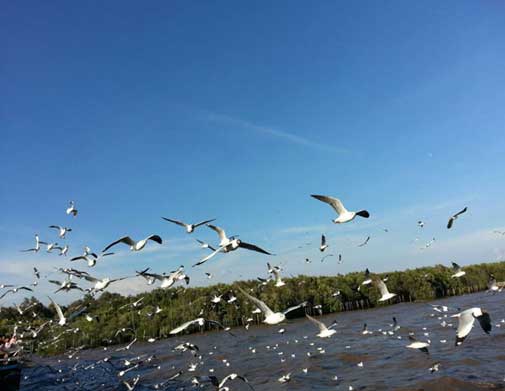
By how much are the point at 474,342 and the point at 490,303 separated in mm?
18553

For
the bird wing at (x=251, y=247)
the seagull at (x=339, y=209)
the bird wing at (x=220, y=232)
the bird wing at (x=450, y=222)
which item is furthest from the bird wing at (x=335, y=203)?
the bird wing at (x=450, y=222)

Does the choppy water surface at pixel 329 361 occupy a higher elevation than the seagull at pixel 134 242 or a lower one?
lower

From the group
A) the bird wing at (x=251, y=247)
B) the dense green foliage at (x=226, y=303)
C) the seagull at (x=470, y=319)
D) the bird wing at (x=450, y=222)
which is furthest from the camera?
the dense green foliage at (x=226, y=303)

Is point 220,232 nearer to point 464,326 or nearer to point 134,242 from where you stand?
point 134,242

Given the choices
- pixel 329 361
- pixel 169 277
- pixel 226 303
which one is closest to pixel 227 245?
pixel 169 277

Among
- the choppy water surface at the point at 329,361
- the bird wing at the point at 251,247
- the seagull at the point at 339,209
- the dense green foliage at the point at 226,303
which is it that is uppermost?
the seagull at the point at 339,209

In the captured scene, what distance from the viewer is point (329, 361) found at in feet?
69.3

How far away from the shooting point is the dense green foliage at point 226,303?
1652 inches

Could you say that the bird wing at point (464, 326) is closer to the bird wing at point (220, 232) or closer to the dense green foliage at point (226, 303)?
the bird wing at point (220, 232)

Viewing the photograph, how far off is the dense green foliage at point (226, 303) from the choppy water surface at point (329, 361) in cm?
442

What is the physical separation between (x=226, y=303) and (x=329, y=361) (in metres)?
23.2

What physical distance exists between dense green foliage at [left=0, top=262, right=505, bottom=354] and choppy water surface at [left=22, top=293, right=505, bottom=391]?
4.42m

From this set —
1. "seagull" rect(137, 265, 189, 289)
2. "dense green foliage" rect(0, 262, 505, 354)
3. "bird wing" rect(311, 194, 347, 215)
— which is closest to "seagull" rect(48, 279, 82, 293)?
"seagull" rect(137, 265, 189, 289)

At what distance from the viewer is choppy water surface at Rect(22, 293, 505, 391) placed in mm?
16016
